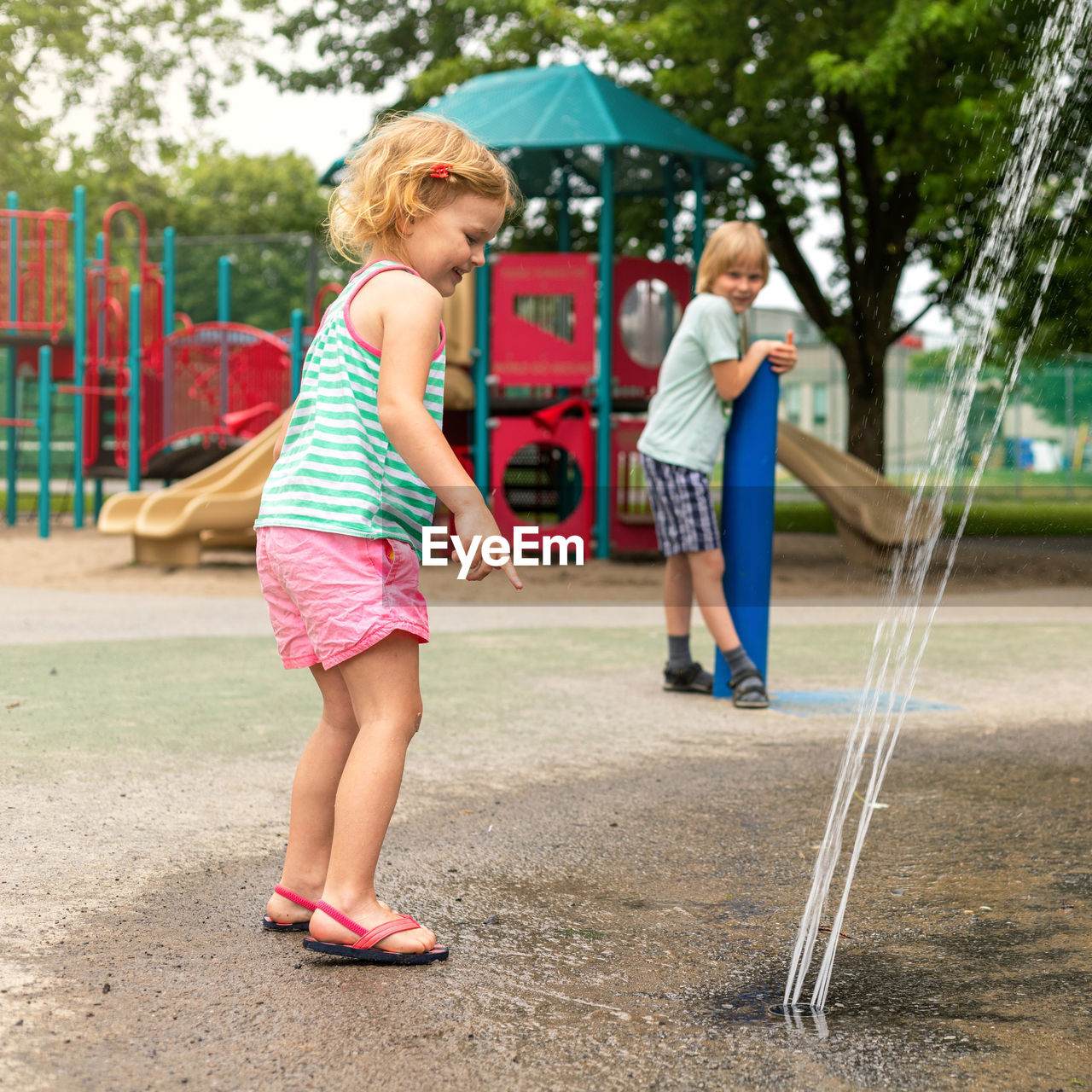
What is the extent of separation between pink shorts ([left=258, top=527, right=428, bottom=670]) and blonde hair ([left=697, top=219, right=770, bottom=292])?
114 inches

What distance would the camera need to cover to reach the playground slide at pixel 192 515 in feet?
34.4

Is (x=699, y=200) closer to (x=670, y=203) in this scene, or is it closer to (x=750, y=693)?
(x=670, y=203)

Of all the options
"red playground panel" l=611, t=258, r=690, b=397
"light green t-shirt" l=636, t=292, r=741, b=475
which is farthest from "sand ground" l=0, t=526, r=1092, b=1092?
"red playground panel" l=611, t=258, r=690, b=397

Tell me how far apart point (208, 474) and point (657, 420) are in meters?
6.80

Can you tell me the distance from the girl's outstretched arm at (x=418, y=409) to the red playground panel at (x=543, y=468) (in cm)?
803

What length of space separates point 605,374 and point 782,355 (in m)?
6.17

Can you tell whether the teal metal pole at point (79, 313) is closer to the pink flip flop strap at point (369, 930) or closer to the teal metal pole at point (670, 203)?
the teal metal pole at point (670, 203)

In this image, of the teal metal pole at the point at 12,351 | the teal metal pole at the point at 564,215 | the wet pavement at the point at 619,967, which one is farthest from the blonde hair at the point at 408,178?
the teal metal pole at the point at 12,351

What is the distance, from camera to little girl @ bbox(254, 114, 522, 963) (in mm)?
2561

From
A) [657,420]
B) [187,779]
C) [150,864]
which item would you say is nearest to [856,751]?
[657,420]

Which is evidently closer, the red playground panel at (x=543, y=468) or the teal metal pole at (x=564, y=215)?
the red playground panel at (x=543, y=468)

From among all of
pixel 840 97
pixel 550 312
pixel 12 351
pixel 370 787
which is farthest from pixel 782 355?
pixel 12 351

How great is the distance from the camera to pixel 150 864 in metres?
3.13

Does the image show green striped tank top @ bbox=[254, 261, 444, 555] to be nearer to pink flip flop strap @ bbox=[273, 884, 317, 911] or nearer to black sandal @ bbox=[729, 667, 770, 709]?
pink flip flop strap @ bbox=[273, 884, 317, 911]
